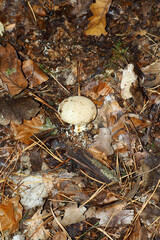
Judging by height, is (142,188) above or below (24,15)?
below

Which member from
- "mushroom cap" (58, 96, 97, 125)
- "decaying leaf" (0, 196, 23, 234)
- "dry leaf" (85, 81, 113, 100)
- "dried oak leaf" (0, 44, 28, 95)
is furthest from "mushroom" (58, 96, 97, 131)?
"decaying leaf" (0, 196, 23, 234)

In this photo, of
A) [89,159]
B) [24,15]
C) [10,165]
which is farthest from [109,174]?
[24,15]

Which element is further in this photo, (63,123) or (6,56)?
(63,123)

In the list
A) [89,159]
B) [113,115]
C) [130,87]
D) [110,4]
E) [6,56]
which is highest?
[110,4]

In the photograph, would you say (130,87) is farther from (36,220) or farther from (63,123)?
(36,220)

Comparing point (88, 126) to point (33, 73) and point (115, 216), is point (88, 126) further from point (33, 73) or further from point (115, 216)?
point (115, 216)
